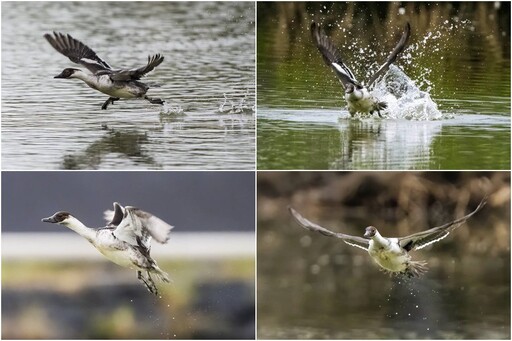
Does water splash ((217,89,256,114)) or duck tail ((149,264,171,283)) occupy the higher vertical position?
water splash ((217,89,256,114))

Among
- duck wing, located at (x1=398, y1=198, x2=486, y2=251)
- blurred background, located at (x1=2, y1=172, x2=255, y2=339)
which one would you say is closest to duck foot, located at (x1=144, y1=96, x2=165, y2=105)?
blurred background, located at (x1=2, y1=172, x2=255, y2=339)

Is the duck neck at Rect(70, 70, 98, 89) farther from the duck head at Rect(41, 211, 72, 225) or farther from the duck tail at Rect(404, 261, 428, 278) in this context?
the duck tail at Rect(404, 261, 428, 278)

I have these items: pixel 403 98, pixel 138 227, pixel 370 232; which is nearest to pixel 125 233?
pixel 138 227

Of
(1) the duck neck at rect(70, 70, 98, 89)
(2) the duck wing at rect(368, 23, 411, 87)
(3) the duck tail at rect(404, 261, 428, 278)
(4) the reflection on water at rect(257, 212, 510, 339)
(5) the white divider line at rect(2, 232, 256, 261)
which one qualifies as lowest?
(4) the reflection on water at rect(257, 212, 510, 339)

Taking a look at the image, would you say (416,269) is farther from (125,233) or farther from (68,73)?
(68,73)

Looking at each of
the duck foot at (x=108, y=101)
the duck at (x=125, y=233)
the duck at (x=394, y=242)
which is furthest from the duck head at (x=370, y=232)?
the duck foot at (x=108, y=101)

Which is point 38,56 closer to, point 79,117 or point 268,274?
point 79,117

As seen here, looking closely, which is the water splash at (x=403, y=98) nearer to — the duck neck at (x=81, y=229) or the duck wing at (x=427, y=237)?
the duck wing at (x=427, y=237)
